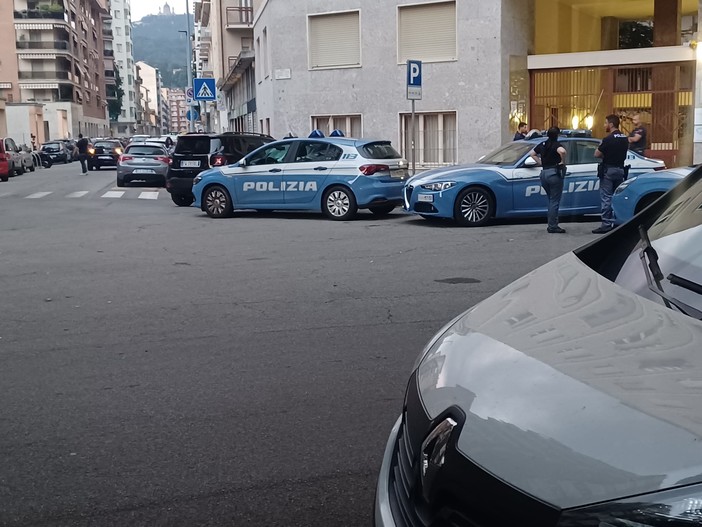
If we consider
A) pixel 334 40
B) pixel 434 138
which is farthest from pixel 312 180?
pixel 334 40

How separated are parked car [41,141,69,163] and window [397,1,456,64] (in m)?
34.0

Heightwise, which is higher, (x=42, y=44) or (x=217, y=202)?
(x=42, y=44)

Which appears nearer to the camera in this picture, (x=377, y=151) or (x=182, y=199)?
(x=377, y=151)

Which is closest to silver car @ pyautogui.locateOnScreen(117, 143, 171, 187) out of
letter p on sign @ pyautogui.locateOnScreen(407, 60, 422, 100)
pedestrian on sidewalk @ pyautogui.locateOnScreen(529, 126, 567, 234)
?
letter p on sign @ pyautogui.locateOnScreen(407, 60, 422, 100)

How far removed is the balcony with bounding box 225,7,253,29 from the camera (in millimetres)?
50406

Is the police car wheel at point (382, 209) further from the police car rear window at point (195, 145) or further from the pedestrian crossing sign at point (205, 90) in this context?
the pedestrian crossing sign at point (205, 90)

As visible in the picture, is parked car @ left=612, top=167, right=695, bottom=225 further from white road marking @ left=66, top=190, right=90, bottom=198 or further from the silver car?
the silver car

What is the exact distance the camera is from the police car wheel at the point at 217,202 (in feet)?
57.7

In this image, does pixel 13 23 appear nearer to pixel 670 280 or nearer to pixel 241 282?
pixel 241 282

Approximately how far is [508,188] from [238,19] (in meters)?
39.5

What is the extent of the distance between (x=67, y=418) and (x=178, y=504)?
149cm

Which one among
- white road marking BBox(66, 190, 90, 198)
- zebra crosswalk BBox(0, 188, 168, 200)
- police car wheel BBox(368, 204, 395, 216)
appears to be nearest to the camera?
police car wheel BBox(368, 204, 395, 216)

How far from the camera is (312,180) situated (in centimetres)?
1677

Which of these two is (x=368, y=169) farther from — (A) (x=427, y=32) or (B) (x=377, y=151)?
(A) (x=427, y=32)
